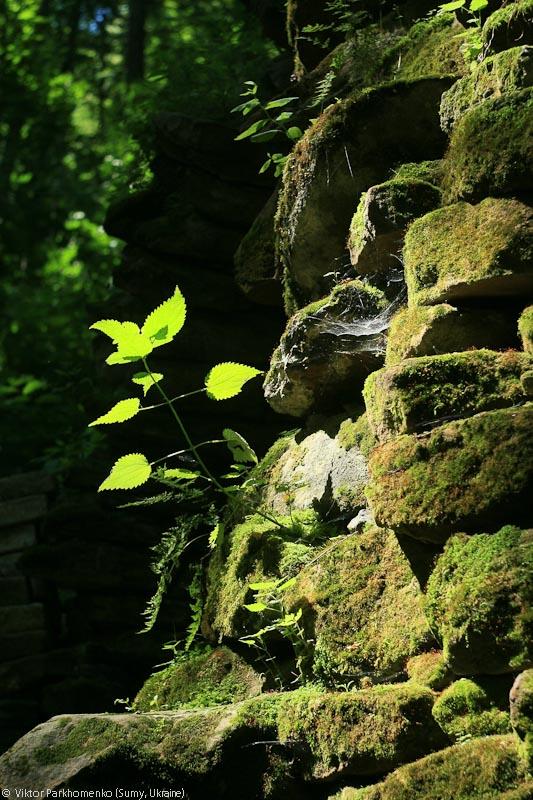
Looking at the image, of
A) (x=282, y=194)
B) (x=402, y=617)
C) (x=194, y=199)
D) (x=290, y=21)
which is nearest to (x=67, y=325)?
(x=194, y=199)

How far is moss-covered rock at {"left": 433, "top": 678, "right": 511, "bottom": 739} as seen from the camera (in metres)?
2.71

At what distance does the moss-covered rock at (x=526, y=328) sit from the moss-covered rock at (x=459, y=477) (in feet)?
1.12

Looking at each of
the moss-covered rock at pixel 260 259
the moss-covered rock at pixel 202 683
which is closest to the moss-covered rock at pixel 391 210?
the moss-covered rock at pixel 260 259

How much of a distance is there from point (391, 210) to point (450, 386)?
1.09 m

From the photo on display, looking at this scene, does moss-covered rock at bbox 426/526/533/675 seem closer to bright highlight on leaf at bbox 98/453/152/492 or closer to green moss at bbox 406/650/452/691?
green moss at bbox 406/650/452/691

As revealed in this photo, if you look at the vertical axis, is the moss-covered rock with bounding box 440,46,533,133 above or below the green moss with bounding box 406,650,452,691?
above

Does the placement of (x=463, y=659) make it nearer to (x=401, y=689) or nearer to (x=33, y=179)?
(x=401, y=689)

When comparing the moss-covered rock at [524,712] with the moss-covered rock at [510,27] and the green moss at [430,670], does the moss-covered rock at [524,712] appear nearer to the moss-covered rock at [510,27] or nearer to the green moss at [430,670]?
the green moss at [430,670]

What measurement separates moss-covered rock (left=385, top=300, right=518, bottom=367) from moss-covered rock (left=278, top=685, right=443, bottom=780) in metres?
1.31

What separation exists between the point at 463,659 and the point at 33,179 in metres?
Answer: 14.7

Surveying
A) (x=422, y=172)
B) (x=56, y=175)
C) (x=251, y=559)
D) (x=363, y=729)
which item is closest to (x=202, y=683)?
(x=251, y=559)

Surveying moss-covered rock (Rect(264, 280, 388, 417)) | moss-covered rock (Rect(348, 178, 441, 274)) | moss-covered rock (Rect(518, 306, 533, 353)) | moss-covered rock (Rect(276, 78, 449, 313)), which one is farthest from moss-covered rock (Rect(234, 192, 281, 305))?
moss-covered rock (Rect(518, 306, 533, 353))

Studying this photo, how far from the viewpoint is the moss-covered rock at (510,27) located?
373cm

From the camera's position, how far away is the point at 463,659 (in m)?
2.67
